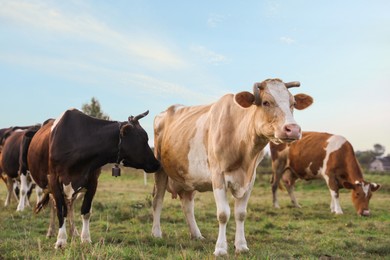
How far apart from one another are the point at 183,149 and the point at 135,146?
78 centimetres

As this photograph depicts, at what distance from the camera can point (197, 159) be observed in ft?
22.4

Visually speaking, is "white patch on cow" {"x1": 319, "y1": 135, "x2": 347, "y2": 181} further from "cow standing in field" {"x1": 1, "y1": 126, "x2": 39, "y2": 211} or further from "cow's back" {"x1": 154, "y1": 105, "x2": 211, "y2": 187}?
"cow standing in field" {"x1": 1, "y1": 126, "x2": 39, "y2": 211}

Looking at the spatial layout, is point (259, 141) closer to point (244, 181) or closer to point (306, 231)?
point (244, 181)

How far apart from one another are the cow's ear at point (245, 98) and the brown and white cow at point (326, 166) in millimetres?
8095

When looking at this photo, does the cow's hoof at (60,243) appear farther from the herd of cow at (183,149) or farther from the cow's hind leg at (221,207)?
the cow's hind leg at (221,207)

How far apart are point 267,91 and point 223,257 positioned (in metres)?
2.20

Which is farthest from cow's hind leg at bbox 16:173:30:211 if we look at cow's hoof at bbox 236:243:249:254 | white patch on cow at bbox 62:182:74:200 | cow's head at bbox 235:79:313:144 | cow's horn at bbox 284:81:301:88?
cow's horn at bbox 284:81:301:88

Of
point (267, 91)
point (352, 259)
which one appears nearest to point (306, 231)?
point (352, 259)

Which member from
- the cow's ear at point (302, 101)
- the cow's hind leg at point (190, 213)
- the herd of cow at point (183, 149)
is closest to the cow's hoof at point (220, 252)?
the herd of cow at point (183, 149)

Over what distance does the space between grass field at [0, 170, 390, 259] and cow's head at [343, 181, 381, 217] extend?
0.99 ft

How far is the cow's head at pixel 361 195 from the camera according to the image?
12.4 metres

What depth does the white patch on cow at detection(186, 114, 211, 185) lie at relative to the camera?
6672 millimetres

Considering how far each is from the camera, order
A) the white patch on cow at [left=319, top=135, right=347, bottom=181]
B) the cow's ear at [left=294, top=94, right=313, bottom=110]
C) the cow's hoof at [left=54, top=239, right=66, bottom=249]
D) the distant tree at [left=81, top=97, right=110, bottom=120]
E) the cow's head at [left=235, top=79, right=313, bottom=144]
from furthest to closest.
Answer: the distant tree at [left=81, top=97, right=110, bottom=120], the white patch on cow at [left=319, top=135, right=347, bottom=181], the cow's hoof at [left=54, top=239, right=66, bottom=249], the cow's ear at [left=294, top=94, right=313, bottom=110], the cow's head at [left=235, top=79, right=313, bottom=144]

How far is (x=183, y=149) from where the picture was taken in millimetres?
7160
